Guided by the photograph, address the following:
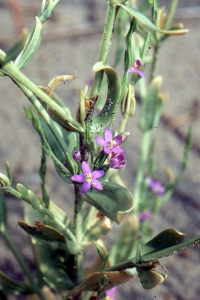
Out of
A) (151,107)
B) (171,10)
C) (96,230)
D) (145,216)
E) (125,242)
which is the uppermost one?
(171,10)

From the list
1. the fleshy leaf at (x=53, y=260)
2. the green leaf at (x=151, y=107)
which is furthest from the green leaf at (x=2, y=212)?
the green leaf at (x=151, y=107)

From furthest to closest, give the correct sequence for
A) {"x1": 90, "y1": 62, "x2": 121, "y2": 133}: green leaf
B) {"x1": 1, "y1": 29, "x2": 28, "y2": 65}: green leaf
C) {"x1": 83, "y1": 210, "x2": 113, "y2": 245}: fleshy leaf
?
{"x1": 83, "y1": 210, "x2": 113, "y2": 245}: fleshy leaf → {"x1": 90, "y1": 62, "x2": 121, "y2": 133}: green leaf → {"x1": 1, "y1": 29, "x2": 28, "y2": 65}: green leaf

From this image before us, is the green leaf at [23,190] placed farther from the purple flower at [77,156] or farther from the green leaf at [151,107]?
the green leaf at [151,107]

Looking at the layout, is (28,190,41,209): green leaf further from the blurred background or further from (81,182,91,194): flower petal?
the blurred background

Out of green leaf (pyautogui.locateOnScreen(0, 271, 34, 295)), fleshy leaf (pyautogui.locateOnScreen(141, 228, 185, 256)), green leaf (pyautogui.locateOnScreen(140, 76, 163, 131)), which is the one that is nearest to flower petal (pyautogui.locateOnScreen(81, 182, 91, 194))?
fleshy leaf (pyautogui.locateOnScreen(141, 228, 185, 256))

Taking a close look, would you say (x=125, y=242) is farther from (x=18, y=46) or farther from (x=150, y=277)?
(x=18, y=46)

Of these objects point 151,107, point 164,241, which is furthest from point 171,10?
point 164,241

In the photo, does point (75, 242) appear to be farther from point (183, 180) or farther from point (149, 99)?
point (183, 180)
